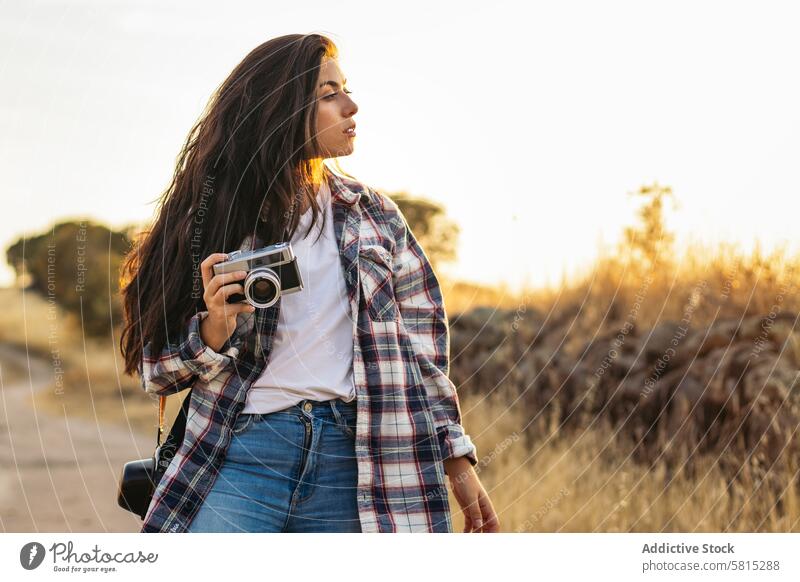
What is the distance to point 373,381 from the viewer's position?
2740 millimetres

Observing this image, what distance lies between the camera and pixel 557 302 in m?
7.06

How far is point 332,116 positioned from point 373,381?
79 cm

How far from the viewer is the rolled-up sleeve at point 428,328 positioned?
290 centimetres

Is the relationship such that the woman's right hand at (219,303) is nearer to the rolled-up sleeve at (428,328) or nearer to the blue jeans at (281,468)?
the blue jeans at (281,468)

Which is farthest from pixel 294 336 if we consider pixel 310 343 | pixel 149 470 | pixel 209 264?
pixel 149 470

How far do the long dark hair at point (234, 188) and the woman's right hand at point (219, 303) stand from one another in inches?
6.1

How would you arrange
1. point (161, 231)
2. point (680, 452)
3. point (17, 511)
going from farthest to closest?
point (17, 511), point (680, 452), point (161, 231)

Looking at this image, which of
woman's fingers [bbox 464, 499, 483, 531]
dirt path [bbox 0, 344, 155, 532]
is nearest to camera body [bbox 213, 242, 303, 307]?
woman's fingers [bbox 464, 499, 483, 531]

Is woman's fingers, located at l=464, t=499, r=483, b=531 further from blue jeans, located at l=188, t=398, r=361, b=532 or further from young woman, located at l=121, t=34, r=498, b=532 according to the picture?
blue jeans, located at l=188, t=398, r=361, b=532

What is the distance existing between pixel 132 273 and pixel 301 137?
2.12 feet

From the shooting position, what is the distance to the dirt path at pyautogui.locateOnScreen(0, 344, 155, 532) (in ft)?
21.4

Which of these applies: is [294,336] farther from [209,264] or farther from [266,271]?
[209,264]
